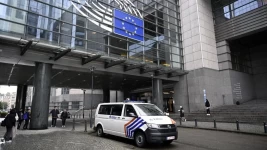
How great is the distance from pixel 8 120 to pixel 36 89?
260 inches

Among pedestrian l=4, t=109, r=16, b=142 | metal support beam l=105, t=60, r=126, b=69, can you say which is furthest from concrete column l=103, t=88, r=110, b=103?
pedestrian l=4, t=109, r=16, b=142

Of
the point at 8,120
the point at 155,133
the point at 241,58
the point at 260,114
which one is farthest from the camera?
the point at 241,58

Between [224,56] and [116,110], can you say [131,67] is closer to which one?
[116,110]

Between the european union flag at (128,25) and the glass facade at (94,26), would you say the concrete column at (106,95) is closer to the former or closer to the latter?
the glass facade at (94,26)

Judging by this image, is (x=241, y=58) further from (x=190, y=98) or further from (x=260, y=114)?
(x=260, y=114)

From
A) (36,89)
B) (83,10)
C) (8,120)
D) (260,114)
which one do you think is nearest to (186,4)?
(83,10)

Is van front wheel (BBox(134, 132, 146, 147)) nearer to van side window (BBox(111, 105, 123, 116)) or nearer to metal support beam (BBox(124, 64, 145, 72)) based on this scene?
van side window (BBox(111, 105, 123, 116))

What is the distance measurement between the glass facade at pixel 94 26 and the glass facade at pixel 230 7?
5881 millimetres

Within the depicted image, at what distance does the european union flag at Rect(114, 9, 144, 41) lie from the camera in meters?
21.2

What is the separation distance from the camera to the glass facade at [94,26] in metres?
15.4

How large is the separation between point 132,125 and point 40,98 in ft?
32.5

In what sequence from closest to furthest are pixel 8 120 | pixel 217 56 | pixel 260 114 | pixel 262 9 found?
pixel 8 120 < pixel 260 114 < pixel 262 9 < pixel 217 56

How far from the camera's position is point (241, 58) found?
99.5 feet

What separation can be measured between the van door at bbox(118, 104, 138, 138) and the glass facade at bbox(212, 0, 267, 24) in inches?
940
